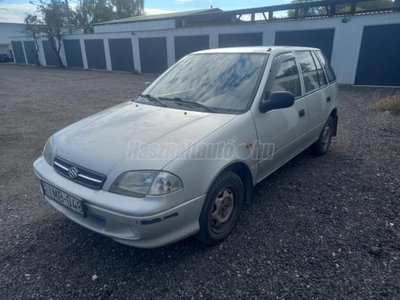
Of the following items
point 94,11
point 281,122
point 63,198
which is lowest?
point 63,198

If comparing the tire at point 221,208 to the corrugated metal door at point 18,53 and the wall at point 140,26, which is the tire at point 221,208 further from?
the corrugated metal door at point 18,53

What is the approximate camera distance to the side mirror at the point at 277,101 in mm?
2775

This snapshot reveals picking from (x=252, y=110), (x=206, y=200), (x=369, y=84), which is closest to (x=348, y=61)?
(x=369, y=84)

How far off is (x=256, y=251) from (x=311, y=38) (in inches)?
557

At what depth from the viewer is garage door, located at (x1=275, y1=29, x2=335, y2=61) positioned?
13.6 meters

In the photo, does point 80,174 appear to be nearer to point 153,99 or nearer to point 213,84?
point 153,99

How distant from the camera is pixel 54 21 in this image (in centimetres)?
2945

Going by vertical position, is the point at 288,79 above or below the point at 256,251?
above

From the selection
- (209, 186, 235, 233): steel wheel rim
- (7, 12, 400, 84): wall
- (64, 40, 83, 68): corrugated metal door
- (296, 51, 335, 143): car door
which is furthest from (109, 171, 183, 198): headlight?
(64, 40, 83, 68): corrugated metal door

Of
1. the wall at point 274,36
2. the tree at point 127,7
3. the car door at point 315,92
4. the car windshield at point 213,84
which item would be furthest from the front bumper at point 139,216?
the tree at point 127,7

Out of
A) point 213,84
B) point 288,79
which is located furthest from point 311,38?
point 213,84

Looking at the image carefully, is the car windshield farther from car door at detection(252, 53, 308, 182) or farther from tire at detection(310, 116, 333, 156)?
tire at detection(310, 116, 333, 156)

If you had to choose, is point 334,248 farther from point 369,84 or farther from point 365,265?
point 369,84

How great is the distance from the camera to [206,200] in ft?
7.69
